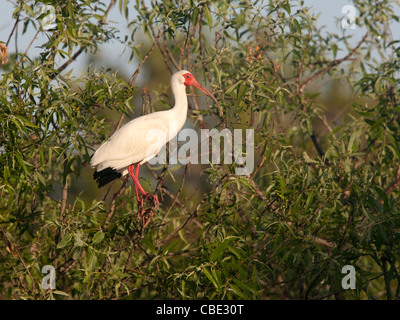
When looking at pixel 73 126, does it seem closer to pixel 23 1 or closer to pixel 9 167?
pixel 9 167

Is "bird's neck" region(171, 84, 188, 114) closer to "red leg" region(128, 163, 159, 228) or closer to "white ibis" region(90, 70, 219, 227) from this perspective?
"white ibis" region(90, 70, 219, 227)

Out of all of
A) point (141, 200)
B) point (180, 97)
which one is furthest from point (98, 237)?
point (180, 97)

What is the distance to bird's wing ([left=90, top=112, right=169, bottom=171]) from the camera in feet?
17.6

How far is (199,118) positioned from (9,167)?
212 centimetres

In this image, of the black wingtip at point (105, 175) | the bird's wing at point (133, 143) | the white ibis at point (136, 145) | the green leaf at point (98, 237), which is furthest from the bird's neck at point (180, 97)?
the green leaf at point (98, 237)

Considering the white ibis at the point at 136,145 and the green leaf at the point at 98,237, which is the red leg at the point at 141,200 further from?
the green leaf at the point at 98,237

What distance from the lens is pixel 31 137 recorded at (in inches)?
203

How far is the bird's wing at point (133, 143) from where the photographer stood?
5.36m

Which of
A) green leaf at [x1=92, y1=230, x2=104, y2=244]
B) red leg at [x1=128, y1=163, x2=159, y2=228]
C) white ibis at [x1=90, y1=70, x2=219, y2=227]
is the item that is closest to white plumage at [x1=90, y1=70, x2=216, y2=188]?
white ibis at [x1=90, y1=70, x2=219, y2=227]

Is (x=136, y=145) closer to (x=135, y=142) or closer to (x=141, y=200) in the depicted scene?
(x=135, y=142)

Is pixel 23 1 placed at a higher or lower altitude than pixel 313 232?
higher

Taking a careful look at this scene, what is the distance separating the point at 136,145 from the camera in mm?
5547

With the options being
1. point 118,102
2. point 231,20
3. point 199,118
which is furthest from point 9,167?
point 231,20
